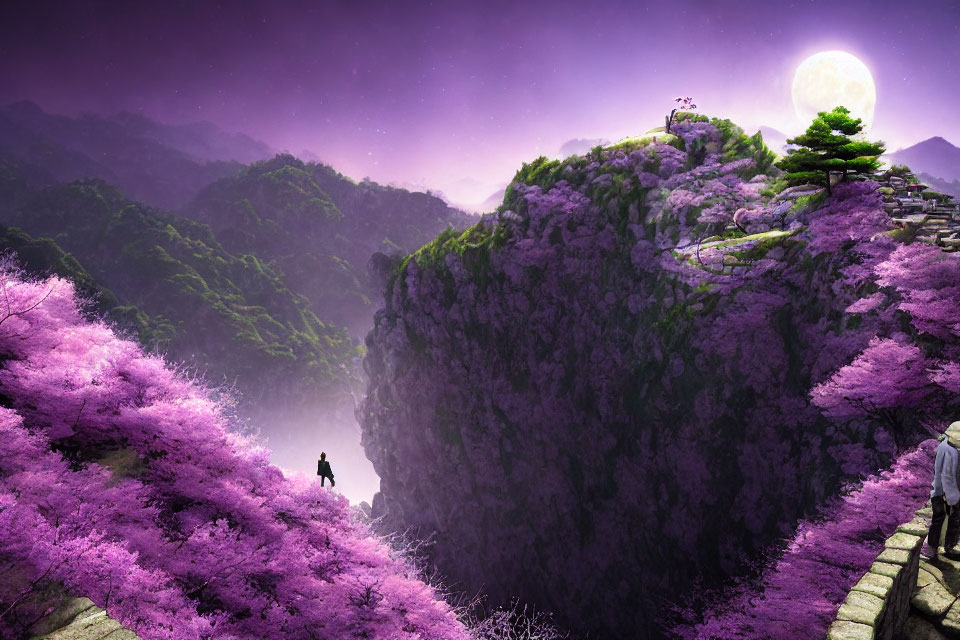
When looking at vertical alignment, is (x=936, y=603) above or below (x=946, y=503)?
below

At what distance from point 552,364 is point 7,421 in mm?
25139

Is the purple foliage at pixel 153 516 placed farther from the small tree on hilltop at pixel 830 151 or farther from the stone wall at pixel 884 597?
the small tree on hilltop at pixel 830 151

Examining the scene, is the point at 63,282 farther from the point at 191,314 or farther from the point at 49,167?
the point at 49,167

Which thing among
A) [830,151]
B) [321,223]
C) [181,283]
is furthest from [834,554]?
[321,223]

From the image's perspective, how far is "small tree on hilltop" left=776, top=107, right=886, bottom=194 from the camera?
17.2m

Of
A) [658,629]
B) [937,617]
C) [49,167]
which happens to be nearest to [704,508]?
[658,629]

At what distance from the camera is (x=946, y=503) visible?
675cm

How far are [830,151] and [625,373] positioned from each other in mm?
13396

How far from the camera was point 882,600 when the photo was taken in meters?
5.29

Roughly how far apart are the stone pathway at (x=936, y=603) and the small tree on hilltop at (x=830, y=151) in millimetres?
15552

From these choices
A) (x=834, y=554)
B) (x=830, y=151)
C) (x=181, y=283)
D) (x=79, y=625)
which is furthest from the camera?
(x=181, y=283)

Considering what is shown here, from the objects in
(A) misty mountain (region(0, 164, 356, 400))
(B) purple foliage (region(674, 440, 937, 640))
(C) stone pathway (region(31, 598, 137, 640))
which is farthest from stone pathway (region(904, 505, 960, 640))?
(A) misty mountain (region(0, 164, 356, 400))

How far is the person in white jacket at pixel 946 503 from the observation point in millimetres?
6684

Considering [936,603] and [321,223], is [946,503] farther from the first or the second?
[321,223]
